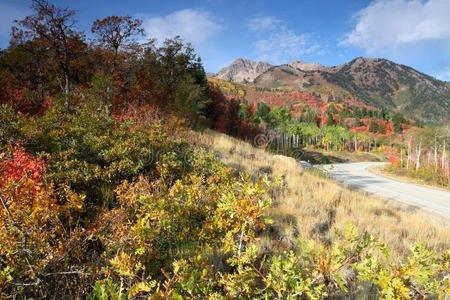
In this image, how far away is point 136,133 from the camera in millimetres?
5039

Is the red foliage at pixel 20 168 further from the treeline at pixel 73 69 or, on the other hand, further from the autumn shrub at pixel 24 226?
the treeline at pixel 73 69

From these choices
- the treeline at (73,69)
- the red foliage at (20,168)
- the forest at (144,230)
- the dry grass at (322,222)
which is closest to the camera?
the forest at (144,230)

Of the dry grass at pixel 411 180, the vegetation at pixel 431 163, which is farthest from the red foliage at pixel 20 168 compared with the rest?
the vegetation at pixel 431 163

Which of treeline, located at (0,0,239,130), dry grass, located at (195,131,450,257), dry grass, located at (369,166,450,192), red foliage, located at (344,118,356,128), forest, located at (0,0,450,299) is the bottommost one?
dry grass, located at (369,166,450,192)

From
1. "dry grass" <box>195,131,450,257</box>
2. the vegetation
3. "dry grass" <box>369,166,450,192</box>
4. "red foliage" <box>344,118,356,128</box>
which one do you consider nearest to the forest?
"dry grass" <box>195,131,450,257</box>

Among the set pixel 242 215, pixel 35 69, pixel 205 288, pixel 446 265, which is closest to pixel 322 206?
pixel 446 265

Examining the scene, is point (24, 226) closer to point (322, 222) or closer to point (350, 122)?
point (322, 222)

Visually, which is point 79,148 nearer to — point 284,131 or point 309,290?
point 309,290

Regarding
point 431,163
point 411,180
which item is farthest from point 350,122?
point 411,180

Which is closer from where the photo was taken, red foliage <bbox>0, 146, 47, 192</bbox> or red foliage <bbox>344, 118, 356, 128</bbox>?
red foliage <bbox>0, 146, 47, 192</bbox>

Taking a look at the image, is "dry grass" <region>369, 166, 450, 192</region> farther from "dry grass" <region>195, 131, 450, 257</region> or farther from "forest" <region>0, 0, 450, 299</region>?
"forest" <region>0, 0, 450, 299</region>

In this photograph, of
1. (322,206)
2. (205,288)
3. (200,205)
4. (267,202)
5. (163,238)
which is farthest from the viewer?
(322,206)

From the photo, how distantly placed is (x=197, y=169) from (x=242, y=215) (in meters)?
3.17

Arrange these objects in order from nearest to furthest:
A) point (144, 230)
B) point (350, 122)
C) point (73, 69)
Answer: point (144, 230)
point (73, 69)
point (350, 122)
